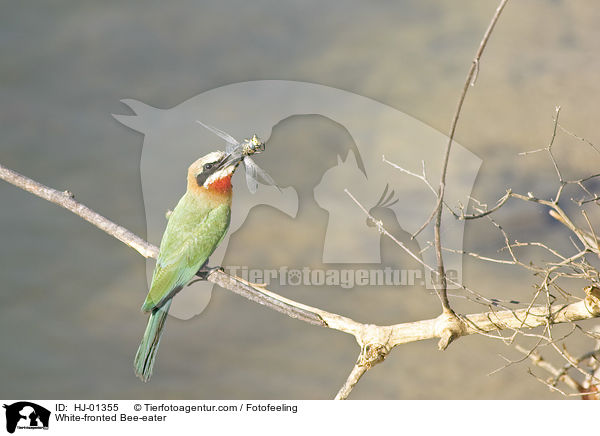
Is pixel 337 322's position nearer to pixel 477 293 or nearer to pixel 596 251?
pixel 477 293

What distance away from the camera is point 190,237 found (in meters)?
1.58

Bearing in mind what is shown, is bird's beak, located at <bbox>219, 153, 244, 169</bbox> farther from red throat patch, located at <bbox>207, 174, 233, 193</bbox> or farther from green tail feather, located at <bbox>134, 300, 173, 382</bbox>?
green tail feather, located at <bbox>134, 300, 173, 382</bbox>

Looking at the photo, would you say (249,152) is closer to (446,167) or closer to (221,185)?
(221,185)

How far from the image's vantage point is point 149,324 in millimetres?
1545

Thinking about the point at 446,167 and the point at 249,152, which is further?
the point at 249,152

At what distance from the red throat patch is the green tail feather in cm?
32

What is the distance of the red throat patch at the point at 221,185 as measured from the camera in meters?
1.57

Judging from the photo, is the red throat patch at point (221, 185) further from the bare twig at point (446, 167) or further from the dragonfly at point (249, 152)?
the bare twig at point (446, 167)

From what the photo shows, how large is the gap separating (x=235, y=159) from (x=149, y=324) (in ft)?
1.61

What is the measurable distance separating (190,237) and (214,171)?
190 mm

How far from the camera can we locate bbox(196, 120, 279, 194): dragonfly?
149 cm

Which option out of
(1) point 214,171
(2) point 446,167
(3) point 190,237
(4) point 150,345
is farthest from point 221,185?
(2) point 446,167

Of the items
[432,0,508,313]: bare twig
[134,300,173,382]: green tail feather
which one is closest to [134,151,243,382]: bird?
[134,300,173,382]: green tail feather
